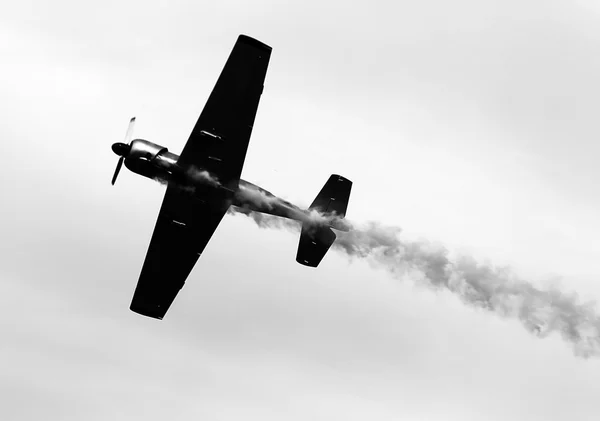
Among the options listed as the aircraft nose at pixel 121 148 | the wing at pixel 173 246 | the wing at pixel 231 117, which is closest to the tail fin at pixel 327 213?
the wing at pixel 173 246

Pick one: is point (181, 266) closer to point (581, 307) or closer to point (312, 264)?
point (312, 264)

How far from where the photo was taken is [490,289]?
32.1 metres

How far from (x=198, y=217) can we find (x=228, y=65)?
18.7 feet

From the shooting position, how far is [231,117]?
29.0 m

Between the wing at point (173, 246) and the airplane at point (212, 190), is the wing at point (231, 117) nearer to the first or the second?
the airplane at point (212, 190)

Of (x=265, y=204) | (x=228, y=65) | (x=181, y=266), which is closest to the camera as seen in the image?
(x=228, y=65)

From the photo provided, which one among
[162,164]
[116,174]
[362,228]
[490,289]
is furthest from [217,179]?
[490,289]

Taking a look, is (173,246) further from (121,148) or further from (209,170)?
(121,148)

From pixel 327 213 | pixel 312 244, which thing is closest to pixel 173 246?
pixel 312 244

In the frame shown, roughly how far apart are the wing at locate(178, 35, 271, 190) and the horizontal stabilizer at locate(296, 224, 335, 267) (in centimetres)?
327

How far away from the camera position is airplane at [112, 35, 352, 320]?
28.7 meters

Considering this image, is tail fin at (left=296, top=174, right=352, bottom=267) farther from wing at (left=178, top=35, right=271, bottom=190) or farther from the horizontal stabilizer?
wing at (left=178, top=35, right=271, bottom=190)

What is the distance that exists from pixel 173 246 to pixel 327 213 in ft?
18.3

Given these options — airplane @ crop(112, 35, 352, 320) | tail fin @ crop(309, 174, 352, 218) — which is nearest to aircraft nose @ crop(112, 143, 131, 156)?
airplane @ crop(112, 35, 352, 320)
